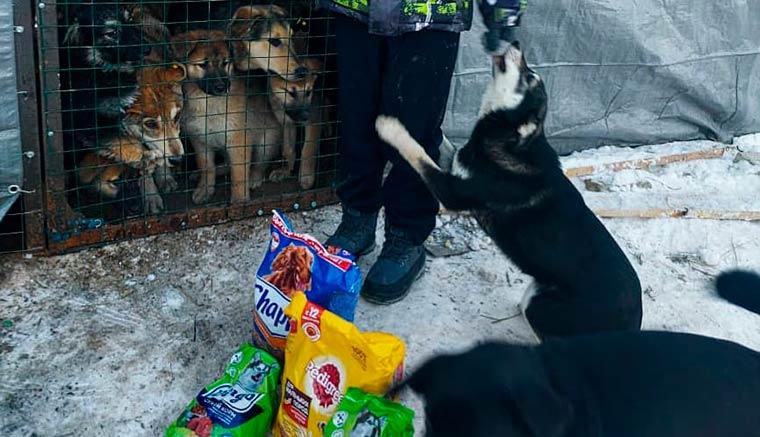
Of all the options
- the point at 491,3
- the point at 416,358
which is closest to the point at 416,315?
the point at 416,358

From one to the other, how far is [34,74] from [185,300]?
101 centimetres

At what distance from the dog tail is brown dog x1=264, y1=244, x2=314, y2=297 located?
4.17 ft

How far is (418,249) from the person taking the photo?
10.9 ft

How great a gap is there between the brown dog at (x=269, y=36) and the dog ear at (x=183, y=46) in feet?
0.57

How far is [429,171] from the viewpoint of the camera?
119 inches

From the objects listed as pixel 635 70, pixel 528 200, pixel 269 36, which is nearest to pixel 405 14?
pixel 528 200

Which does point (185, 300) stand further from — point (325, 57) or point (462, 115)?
point (462, 115)

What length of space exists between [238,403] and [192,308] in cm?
78

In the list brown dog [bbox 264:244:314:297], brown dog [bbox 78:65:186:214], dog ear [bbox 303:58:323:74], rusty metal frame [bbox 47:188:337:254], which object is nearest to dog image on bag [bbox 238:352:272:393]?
brown dog [bbox 264:244:314:297]

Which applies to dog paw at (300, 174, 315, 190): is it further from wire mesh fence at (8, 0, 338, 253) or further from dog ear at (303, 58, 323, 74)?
dog ear at (303, 58, 323, 74)

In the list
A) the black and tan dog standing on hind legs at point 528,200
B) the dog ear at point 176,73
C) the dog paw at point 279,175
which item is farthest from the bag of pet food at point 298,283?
the dog paw at point 279,175

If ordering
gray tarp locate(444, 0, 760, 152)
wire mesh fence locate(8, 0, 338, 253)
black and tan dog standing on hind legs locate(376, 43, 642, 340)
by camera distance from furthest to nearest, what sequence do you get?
gray tarp locate(444, 0, 760, 152) → wire mesh fence locate(8, 0, 338, 253) → black and tan dog standing on hind legs locate(376, 43, 642, 340)

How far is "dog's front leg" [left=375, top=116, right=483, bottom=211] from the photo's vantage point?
2975 mm

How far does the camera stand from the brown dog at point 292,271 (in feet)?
8.70
